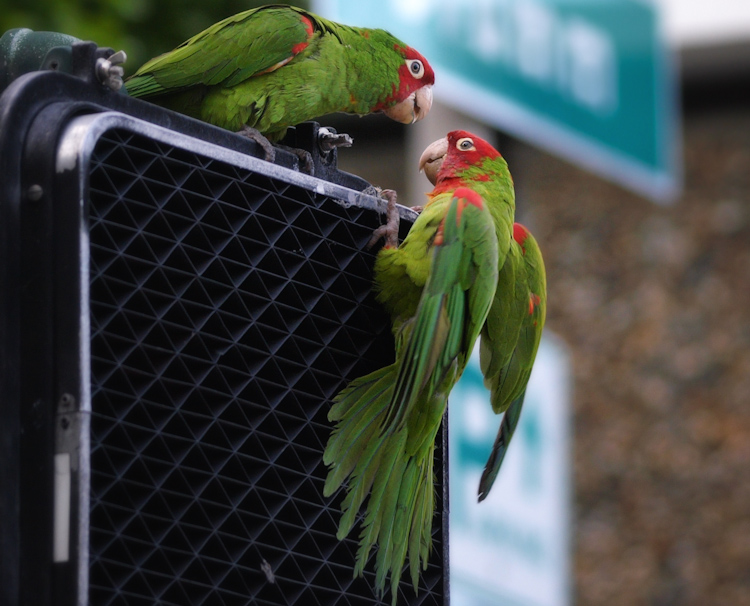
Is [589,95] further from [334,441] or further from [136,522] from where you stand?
[136,522]

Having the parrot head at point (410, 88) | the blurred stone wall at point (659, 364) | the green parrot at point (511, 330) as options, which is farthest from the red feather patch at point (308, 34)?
the blurred stone wall at point (659, 364)

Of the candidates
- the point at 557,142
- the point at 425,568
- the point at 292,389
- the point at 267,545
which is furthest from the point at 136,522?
the point at 557,142

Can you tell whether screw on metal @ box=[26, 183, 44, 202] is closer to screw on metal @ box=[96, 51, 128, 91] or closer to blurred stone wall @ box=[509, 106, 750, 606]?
screw on metal @ box=[96, 51, 128, 91]

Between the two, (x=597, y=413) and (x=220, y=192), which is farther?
(x=597, y=413)

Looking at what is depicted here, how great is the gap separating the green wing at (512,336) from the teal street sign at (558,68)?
1846 millimetres

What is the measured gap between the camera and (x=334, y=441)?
1.70 metres

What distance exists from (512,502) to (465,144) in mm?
2187

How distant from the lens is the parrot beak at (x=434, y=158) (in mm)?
2656

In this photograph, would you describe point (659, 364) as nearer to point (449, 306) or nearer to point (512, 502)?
point (512, 502)

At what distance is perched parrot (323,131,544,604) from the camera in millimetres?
1758

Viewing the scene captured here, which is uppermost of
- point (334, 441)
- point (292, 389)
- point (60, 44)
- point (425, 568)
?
point (60, 44)

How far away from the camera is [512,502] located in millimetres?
4379

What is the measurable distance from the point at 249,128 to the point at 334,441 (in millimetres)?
952

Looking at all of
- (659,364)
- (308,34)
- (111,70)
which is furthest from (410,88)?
(659,364)
